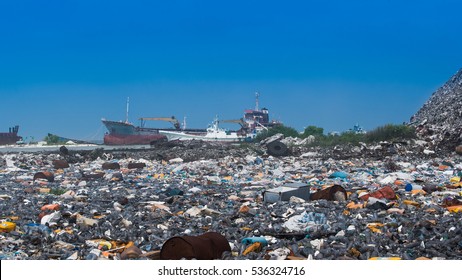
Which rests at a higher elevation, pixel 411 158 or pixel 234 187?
pixel 411 158

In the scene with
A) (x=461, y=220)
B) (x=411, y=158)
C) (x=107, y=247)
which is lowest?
(x=107, y=247)

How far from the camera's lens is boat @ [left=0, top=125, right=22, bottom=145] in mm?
45750

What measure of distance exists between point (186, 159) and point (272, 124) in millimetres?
39753

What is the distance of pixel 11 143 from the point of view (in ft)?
151

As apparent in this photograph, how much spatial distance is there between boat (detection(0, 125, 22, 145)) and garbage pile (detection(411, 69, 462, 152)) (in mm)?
35416

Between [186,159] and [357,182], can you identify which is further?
[186,159]

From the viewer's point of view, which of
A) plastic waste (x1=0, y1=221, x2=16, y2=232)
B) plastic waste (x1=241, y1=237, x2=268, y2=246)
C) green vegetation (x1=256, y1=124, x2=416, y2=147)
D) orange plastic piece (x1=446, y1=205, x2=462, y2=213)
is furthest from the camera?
green vegetation (x1=256, y1=124, x2=416, y2=147)

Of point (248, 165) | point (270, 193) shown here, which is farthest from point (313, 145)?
point (270, 193)

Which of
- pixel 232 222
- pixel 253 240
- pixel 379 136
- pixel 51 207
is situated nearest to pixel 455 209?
pixel 232 222

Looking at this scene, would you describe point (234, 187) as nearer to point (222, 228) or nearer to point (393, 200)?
point (393, 200)

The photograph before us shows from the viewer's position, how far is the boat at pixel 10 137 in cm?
4575

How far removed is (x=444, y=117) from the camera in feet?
64.1

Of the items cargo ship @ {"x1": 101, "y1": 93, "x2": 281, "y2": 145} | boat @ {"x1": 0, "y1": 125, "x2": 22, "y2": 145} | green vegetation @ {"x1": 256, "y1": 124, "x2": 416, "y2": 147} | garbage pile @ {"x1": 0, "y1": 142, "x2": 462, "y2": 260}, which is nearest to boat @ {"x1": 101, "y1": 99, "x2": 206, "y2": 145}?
cargo ship @ {"x1": 101, "y1": 93, "x2": 281, "y2": 145}

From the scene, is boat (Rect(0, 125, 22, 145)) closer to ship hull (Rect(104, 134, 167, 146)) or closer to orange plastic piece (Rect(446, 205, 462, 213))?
ship hull (Rect(104, 134, 167, 146))
